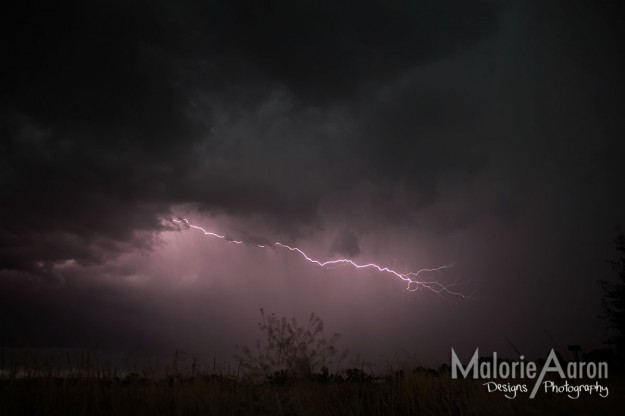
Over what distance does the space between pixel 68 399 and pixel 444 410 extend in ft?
25.6

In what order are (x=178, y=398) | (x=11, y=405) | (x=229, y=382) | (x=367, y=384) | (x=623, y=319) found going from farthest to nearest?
(x=623, y=319) → (x=367, y=384) → (x=229, y=382) → (x=178, y=398) → (x=11, y=405)

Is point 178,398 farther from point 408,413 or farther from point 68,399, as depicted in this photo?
point 408,413

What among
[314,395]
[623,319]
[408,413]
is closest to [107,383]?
[314,395]

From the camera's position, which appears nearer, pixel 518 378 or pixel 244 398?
pixel 244 398

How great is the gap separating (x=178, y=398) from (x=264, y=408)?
1.68 meters

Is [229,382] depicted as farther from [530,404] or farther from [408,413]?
[530,404]

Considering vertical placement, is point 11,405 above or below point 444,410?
above

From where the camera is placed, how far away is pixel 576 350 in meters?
17.1

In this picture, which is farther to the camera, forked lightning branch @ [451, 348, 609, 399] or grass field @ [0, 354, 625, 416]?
forked lightning branch @ [451, 348, 609, 399]

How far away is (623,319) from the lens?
87.1 feet

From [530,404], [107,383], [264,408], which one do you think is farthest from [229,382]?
[530,404]

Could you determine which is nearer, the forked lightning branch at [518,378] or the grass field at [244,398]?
the grass field at [244,398]

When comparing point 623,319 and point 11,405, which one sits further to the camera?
point 623,319

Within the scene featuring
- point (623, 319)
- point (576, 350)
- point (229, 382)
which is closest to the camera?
point (229, 382)
